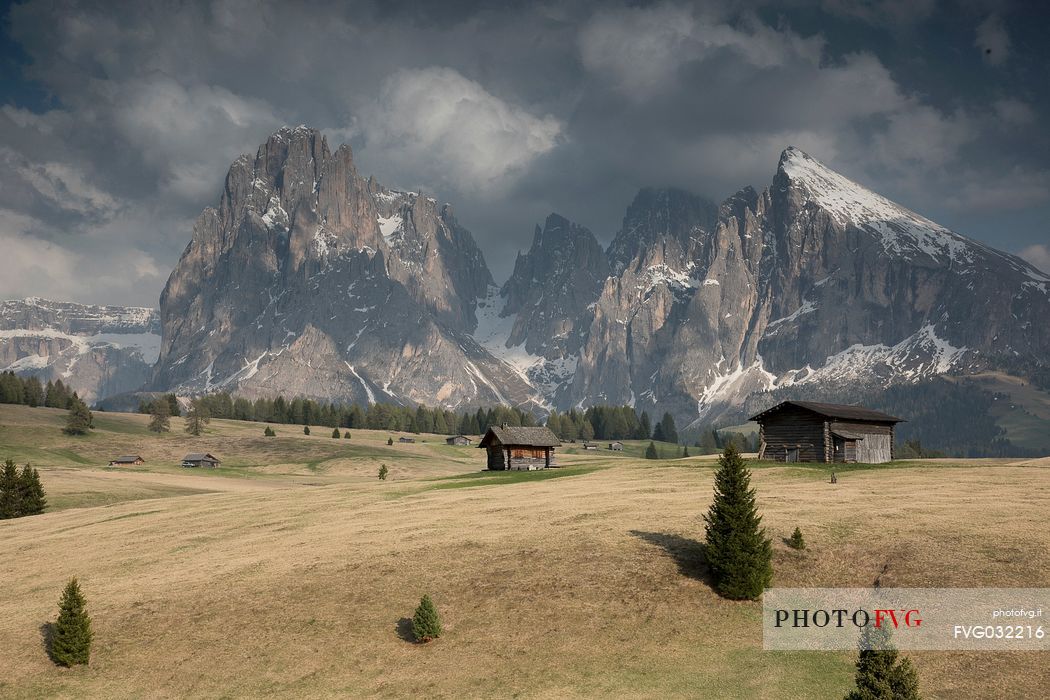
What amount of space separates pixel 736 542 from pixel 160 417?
170963mm

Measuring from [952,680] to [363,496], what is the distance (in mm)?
52299

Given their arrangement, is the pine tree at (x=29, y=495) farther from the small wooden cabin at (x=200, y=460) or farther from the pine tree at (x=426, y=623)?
the small wooden cabin at (x=200, y=460)

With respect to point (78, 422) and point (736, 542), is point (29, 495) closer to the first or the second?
point (736, 542)

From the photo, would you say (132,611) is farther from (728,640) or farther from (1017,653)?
(1017,653)

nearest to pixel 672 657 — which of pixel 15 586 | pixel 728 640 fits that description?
pixel 728 640

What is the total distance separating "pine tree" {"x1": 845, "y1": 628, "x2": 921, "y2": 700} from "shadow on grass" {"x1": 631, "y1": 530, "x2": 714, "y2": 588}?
13.2 m

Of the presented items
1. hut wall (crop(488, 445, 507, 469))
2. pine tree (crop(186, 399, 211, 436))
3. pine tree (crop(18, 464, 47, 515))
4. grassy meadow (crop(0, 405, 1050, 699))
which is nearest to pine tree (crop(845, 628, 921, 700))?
grassy meadow (crop(0, 405, 1050, 699))

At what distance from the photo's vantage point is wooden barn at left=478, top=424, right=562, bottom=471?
99438 millimetres

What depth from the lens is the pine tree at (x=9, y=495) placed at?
73312mm

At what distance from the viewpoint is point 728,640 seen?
30.4 meters

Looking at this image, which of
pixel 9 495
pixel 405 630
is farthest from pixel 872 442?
pixel 9 495

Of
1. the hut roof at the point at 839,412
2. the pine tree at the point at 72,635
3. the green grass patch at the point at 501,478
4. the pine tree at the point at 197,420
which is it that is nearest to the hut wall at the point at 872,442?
the hut roof at the point at 839,412

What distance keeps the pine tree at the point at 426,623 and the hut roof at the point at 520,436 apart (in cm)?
6517

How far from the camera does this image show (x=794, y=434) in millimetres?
78125
